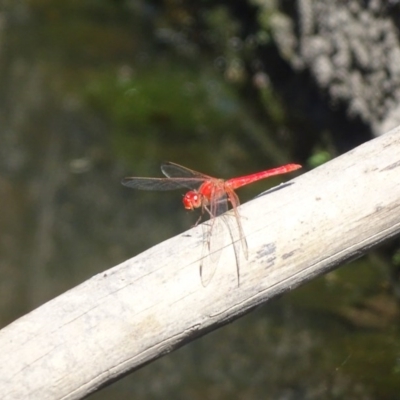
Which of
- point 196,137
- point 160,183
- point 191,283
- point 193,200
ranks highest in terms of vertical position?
point 196,137

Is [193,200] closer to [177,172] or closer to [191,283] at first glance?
[177,172]

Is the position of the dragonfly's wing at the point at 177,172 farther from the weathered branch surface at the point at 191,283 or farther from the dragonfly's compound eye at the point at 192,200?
the weathered branch surface at the point at 191,283

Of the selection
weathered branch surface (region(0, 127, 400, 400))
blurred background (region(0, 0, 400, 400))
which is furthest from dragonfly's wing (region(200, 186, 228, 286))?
blurred background (region(0, 0, 400, 400))

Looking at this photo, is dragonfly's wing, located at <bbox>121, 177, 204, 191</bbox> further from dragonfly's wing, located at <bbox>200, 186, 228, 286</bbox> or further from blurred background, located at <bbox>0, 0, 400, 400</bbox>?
blurred background, located at <bbox>0, 0, 400, 400</bbox>

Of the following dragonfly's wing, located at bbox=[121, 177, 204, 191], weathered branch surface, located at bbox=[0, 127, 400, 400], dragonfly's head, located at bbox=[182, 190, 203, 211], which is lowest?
weathered branch surface, located at bbox=[0, 127, 400, 400]

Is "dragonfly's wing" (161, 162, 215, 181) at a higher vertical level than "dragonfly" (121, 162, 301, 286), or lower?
higher

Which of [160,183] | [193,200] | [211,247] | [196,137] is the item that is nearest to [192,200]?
[193,200]
